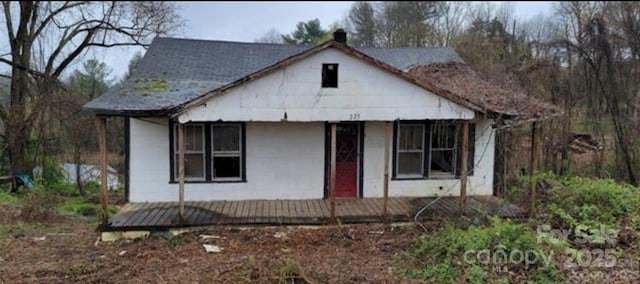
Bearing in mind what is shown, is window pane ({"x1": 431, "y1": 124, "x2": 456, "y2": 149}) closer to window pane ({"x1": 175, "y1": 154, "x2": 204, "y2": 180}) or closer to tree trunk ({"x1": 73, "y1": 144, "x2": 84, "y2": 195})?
window pane ({"x1": 175, "y1": 154, "x2": 204, "y2": 180})

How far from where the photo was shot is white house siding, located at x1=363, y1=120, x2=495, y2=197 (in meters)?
11.0

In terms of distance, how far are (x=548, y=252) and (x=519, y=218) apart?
136 inches

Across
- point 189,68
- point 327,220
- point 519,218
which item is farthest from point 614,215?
point 189,68

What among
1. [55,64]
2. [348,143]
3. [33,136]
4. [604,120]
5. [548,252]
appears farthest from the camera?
[55,64]

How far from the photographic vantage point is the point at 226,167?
10727 mm

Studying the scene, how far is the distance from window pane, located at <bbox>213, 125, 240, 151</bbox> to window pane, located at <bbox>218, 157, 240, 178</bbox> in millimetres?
247

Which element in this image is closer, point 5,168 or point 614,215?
point 614,215

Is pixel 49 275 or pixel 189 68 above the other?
pixel 189 68

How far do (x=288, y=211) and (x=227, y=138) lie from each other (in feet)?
7.41

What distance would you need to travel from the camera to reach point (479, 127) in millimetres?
11180

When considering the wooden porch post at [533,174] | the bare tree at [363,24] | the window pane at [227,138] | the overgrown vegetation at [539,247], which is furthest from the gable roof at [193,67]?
the bare tree at [363,24]

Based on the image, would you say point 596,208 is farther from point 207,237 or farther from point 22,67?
point 22,67

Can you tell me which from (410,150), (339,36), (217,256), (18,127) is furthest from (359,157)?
(18,127)

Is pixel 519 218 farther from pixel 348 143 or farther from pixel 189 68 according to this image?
pixel 189 68
